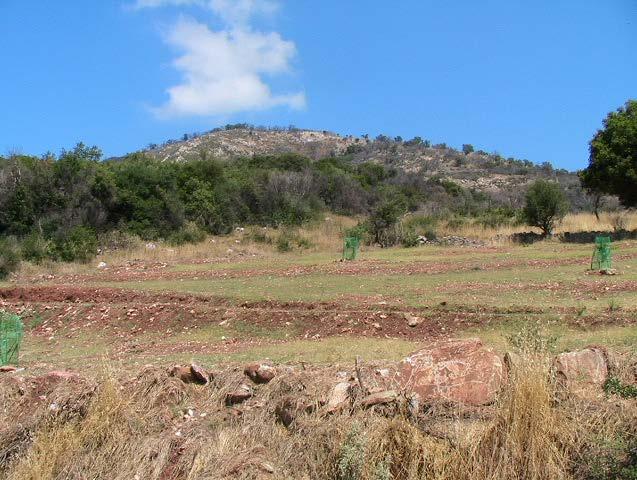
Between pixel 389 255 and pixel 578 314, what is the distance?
16943 mm

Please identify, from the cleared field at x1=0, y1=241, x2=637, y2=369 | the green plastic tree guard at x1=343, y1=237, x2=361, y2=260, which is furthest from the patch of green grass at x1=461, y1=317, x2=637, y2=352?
the green plastic tree guard at x1=343, y1=237, x2=361, y2=260

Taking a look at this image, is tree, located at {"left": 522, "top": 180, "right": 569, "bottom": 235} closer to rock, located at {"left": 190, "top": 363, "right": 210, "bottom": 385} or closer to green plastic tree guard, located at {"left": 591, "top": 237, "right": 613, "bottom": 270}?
green plastic tree guard, located at {"left": 591, "top": 237, "right": 613, "bottom": 270}

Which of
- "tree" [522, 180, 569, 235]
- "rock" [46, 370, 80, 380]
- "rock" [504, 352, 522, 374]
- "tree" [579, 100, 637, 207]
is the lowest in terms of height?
"rock" [46, 370, 80, 380]

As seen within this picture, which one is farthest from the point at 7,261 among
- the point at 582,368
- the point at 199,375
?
the point at 582,368

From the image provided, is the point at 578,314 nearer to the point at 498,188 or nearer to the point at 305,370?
the point at 305,370

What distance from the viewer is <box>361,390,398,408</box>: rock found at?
7.27 meters

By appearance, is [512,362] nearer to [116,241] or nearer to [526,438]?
[526,438]

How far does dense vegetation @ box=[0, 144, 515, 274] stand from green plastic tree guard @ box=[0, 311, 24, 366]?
16572 millimetres

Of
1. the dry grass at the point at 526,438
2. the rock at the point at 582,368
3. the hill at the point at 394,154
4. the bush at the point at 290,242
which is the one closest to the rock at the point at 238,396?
the dry grass at the point at 526,438

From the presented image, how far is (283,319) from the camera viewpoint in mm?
16016

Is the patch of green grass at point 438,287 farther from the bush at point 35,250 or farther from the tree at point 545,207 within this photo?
the tree at point 545,207

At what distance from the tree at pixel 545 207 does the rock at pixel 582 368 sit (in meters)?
29.8

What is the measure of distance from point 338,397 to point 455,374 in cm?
134

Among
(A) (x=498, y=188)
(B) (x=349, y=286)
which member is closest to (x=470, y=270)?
(B) (x=349, y=286)
